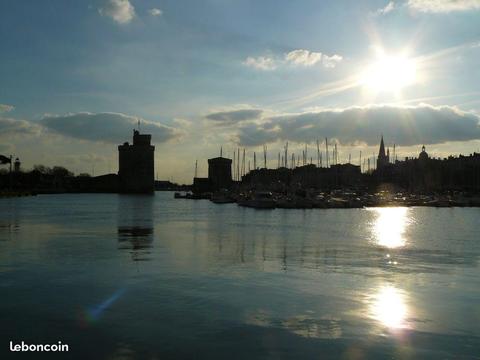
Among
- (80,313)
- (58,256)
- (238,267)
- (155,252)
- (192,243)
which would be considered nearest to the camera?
(80,313)

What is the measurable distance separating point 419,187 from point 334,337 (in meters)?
170

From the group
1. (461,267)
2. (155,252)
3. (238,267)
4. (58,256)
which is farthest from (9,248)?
(461,267)

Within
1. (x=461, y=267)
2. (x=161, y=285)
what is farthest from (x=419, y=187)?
(x=161, y=285)

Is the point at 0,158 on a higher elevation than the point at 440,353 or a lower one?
higher

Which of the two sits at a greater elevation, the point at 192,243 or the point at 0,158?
the point at 0,158

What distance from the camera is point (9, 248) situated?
32312mm

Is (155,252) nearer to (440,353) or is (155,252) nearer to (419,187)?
(440,353)

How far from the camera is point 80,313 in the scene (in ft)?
54.0

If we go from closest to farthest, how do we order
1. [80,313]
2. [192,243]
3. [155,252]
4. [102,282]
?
[80,313] < [102,282] < [155,252] < [192,243]

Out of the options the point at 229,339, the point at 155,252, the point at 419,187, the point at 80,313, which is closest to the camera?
the point at 229,339

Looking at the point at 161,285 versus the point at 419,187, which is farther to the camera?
the point at 419,187

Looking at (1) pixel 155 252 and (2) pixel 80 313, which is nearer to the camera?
(2) pixel 80 313

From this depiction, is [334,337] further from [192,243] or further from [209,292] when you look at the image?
[192,243]

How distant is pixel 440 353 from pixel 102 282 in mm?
13342
